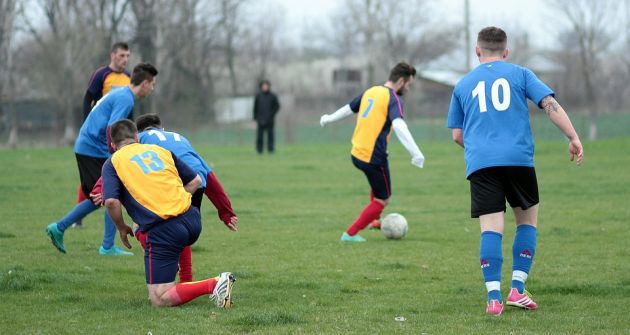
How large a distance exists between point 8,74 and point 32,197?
93.4ft

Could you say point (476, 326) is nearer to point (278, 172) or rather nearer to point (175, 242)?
point (175, 242)

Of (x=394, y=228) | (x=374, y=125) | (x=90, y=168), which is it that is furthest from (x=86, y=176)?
(x=394, y=228)

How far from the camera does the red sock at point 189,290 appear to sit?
6.52m

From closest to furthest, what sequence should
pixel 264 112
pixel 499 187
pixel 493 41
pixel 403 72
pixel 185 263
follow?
1. pixel 499 187
2. pixel 493 41
3. pixel 185 263
4. pixel 403 72
5. pixel 264 112

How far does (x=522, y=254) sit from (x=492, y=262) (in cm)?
35

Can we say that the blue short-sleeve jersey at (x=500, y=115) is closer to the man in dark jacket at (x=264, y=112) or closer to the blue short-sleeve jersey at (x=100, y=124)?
the blue short-sleeve jersey at (x=100, y=124)

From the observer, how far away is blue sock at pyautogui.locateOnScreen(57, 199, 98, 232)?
8.92 m

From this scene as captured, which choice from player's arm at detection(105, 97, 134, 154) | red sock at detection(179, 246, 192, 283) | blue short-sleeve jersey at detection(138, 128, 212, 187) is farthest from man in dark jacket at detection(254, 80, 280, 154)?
red sock at detection(179, 246, 192, 283)

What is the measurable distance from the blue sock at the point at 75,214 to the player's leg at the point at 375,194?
2940mm

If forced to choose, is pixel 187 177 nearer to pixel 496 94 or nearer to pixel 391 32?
pixel 496 94

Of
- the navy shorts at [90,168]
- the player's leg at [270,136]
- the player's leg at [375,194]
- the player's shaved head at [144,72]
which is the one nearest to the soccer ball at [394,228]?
the player's leg at [375,194]

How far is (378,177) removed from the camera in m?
10.4

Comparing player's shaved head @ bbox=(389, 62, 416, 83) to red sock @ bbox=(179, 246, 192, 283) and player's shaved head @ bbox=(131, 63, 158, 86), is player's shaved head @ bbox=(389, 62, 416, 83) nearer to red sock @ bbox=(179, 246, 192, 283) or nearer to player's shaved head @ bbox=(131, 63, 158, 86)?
player's shaved head @ bbox=(131, 63, 158, 86)

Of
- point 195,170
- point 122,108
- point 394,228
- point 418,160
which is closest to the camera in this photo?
point 195,170
